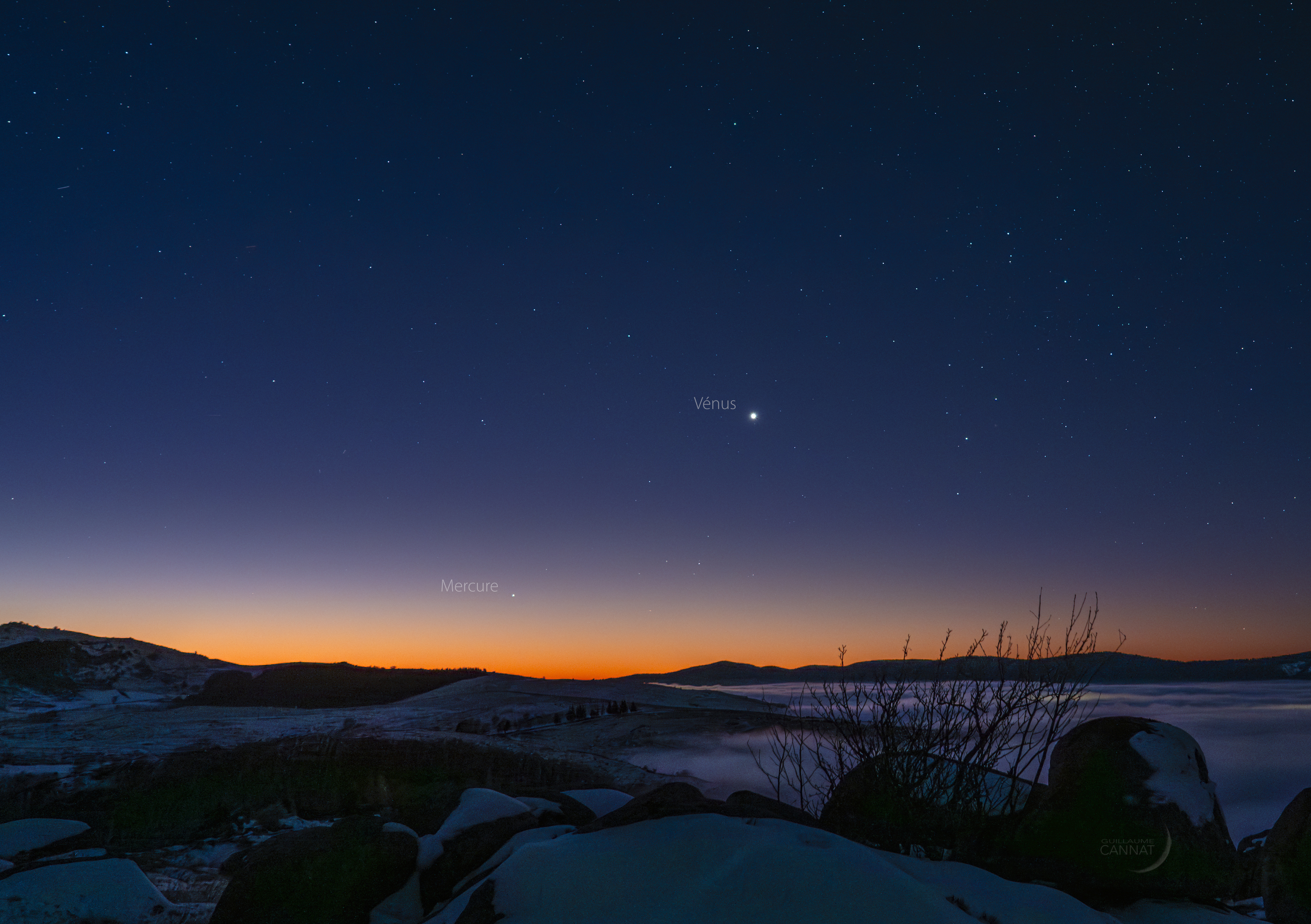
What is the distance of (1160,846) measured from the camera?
7.19 m

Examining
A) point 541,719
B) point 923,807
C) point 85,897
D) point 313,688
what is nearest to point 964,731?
point 923,807

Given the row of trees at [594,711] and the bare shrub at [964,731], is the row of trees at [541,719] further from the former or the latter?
the bare shrub at [964,731]

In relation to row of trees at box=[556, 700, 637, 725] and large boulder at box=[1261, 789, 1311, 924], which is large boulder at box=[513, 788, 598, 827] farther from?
row of trees at box=[556, 700, 637, 725]

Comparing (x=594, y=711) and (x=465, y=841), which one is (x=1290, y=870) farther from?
(x=594, y=711)

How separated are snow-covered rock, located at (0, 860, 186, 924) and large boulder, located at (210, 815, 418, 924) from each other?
1.48 m

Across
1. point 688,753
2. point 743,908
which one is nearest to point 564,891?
point 743,908

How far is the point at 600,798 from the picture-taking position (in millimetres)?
9414

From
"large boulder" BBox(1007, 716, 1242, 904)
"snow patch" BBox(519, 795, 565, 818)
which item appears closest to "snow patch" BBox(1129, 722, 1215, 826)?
"large boulder" BBox(1007, 716, 1242, 904)

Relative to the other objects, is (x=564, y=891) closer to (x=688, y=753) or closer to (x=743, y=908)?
(x=743, y=908)

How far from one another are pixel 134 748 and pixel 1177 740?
102 feet

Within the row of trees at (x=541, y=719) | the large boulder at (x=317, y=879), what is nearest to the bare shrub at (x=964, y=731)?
the large boulder at (x=317, y=879)

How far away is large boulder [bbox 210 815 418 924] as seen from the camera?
7035mm

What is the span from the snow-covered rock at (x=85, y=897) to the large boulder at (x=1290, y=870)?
43.9 ft

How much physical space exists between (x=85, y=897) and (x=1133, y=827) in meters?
11.9
